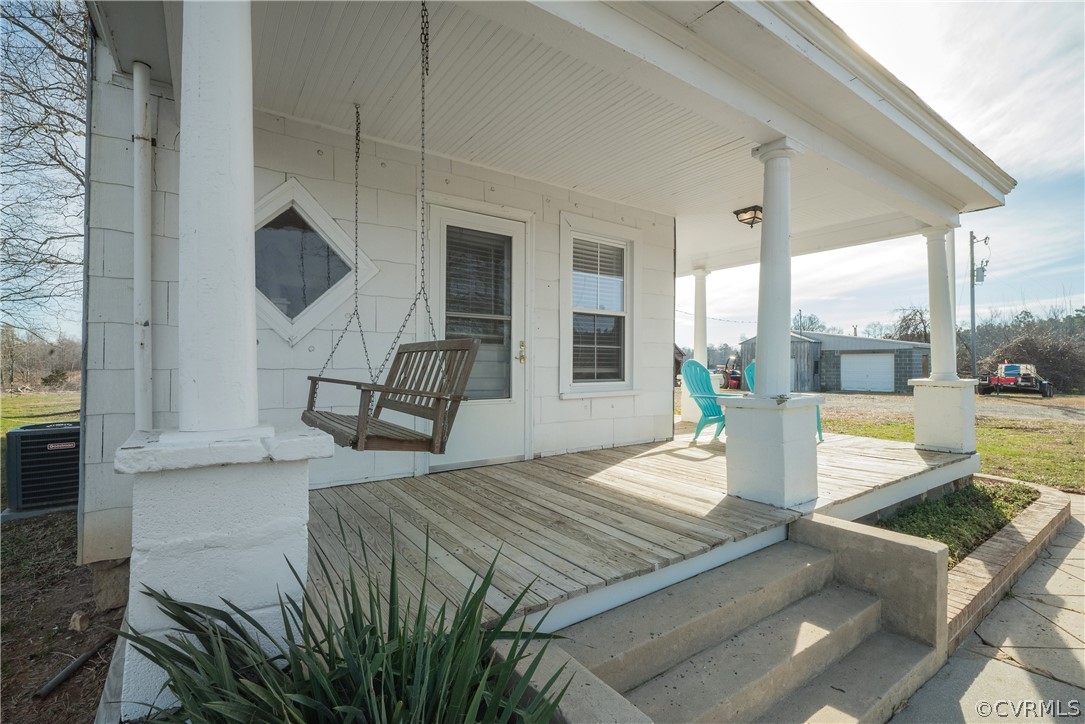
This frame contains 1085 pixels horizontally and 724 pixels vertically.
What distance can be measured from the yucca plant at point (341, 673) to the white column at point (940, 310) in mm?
5159

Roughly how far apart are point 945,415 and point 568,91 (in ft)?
15.0

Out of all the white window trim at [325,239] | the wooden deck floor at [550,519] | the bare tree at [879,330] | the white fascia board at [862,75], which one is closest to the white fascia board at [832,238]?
the white fascia board at [862,75]

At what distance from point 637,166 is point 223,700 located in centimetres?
400

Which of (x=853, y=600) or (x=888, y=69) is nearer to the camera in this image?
(x=853, y=600)

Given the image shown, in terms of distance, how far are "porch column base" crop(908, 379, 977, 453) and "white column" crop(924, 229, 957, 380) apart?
0.14 meters

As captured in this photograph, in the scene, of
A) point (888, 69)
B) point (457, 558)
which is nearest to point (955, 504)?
point (888, 69)

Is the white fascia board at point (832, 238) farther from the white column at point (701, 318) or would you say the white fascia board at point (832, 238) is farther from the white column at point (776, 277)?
the white column at point (776, 277)

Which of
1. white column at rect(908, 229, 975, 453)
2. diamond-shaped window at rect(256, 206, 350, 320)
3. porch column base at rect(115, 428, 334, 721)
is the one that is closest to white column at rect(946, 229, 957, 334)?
white column at rect(908, 229, 975, 453)

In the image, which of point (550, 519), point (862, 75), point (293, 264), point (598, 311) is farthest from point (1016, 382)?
point (293, 264)

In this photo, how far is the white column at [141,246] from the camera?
2.45 m

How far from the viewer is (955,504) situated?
3855 millimetres

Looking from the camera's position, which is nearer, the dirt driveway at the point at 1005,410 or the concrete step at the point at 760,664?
the concrete step at the point at 760,664

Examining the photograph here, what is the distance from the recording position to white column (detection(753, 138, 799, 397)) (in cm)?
282

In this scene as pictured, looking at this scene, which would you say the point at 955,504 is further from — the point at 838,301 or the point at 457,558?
the point at 838,301
